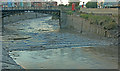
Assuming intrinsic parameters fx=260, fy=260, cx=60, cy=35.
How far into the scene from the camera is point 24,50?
1319 inches

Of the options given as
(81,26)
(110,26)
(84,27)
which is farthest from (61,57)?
(81,26)

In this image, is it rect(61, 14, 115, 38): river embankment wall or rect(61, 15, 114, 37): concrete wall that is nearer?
rect(61, 14, 115, 38): river embankment wall

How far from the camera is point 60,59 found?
28156mm

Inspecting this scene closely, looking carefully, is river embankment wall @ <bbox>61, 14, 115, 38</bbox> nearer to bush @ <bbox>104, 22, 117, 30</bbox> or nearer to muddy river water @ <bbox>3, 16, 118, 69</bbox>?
bush @ <bbox>104, 22, 117, 30</bbox>

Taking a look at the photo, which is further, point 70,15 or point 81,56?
point 70,15

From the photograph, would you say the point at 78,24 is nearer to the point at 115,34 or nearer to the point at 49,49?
the point at 115,34

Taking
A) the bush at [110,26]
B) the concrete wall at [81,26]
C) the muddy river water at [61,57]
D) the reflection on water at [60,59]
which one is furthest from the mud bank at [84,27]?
the reflection on water at [60,59]

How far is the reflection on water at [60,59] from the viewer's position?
25.2 meters

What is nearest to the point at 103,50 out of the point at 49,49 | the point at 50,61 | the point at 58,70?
the point at 49,49

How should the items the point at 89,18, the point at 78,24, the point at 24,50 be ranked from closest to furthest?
the point at 24,50 < the point at 89,18 < the point at 78,24

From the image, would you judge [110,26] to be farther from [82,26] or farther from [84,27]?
[82,26]

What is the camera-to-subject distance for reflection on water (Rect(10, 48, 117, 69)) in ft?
82.8

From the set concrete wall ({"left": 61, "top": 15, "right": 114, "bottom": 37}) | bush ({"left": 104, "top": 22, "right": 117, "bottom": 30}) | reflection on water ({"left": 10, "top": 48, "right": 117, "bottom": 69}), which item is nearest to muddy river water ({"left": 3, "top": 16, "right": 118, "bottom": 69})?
reflection on water ({"left": 10, "top": 48, "right": 117, "bottom": 69})

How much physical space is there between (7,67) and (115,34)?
1008 inches
